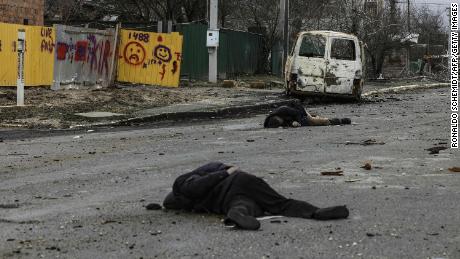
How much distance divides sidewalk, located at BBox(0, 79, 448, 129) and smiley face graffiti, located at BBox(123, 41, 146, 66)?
39.8 inches

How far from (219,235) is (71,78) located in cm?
1569

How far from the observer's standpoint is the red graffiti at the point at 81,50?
66.8ft

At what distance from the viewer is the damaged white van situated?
20188 mm

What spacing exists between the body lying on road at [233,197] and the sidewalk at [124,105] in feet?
27.2

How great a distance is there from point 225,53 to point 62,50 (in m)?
10.3

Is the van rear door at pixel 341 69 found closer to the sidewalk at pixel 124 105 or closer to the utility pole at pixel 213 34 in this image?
the sidewalk at pixel 124 105

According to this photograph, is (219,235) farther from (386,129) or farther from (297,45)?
(297,45)

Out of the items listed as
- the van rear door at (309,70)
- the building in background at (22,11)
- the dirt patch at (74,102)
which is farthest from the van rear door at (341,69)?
the building in background at (22,11)

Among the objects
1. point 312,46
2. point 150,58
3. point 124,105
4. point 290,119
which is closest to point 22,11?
point 150,58

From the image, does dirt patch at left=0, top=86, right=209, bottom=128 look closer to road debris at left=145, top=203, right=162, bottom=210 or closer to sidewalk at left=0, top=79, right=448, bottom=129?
sidewalk at left=0, top=79, right=448, bottom=129

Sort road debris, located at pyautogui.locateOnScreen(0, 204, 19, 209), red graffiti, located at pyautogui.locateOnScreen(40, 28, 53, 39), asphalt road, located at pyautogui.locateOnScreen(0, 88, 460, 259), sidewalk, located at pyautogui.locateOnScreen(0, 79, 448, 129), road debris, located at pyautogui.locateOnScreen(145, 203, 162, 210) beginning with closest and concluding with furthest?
asphalt road, located at pyautogui.locateOnScreen(0, 88, 460, 259), road debris, located at pyautogui.locateOnScreen(145, 203, 162, 210), road debris, located at pyautogui.locateOnScreen(0, 204, 19, 209), sidewalk, located at pyautogui.locateOnScreen(0, 79, 448, 129), red graffiti, located at pyautogui.locateOnScreen(40, 28, 53, 39)

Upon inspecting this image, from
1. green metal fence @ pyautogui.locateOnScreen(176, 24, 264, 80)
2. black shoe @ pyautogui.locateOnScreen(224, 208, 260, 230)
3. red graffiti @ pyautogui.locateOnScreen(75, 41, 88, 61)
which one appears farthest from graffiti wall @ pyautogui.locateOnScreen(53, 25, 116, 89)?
black shoe @ pyautogui.locateOnScreen(224, 208, 260, 230)

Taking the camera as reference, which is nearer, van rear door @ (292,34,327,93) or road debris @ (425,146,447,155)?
road debris @ (425,146,447,155)

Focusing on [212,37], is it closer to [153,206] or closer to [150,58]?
[150,58]
